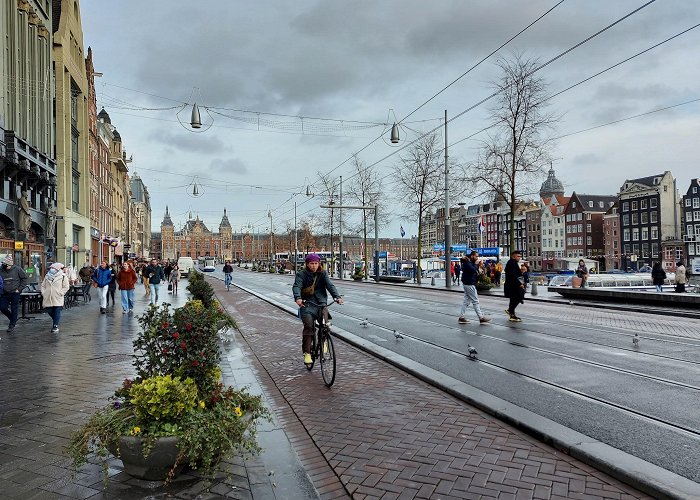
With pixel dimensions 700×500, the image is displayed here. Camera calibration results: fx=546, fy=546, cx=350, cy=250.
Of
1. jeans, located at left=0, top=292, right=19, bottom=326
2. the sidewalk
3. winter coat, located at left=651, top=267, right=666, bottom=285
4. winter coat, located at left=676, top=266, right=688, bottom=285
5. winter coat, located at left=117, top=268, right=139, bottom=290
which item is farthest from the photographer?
winter coat, located at left=651, top=267, right=666, bottom=285

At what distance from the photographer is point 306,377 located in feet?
24.4

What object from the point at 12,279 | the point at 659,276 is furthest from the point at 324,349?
the point at 659,276

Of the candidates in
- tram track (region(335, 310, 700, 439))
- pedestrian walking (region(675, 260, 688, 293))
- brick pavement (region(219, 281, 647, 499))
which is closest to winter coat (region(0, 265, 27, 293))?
brick pavement (region(219, 281, 647, 499))

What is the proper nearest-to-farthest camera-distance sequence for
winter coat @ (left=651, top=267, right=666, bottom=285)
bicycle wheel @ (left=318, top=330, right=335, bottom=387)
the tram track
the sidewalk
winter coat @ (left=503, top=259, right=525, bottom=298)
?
the sidewalk, the tram track, bicycle wheel @ (left=318, top=330, right=335, bottom=387), winter coat @ (left=503, top=259, right=525, bottom=298), winter coat @ (left=651, top=267, right=666, bottom=285)

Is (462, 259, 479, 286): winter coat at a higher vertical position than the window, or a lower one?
lower

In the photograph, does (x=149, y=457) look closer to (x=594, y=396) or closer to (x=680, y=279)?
(x=594, y=396)

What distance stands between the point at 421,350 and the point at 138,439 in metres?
6.51

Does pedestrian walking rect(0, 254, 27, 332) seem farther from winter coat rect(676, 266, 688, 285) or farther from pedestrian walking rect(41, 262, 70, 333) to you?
winter coat rect(676, 266, 688, 285)

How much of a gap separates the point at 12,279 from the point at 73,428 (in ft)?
29.1

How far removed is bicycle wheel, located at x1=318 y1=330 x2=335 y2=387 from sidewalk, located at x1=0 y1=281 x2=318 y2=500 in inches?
33.2

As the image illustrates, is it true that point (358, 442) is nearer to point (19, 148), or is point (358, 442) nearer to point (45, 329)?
point (45, 329)

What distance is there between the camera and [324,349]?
7.22 m

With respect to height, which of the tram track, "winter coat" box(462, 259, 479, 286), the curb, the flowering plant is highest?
"winter coat" box(462, 259, 479, 286)

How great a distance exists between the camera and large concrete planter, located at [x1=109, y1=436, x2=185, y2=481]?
145 inches
